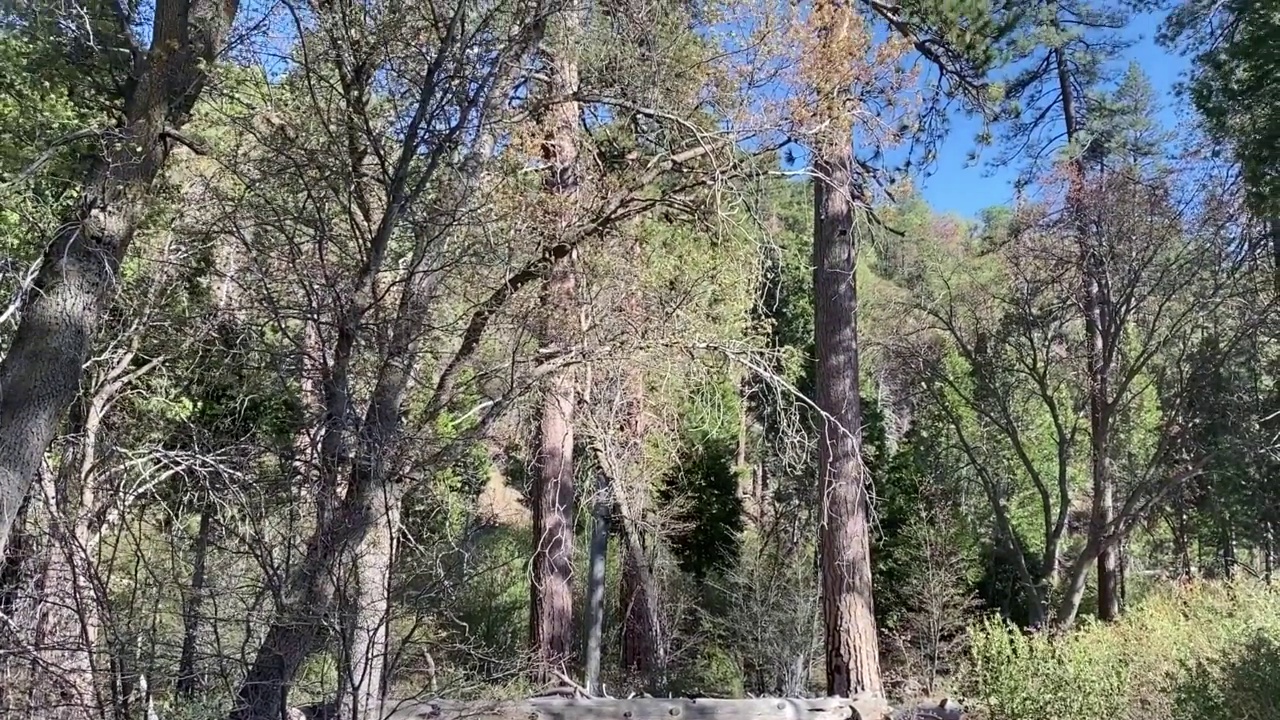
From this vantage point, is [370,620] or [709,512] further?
[709,512]

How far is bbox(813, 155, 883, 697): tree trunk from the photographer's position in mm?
6148

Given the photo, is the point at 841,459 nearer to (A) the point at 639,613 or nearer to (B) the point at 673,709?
(B) the point at 673,709

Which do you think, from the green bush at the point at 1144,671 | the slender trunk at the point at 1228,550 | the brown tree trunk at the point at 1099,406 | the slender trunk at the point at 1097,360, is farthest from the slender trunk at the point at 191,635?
the slender trunk at the point at 1228,550

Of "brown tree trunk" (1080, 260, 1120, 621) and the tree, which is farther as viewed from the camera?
"brown tree trunk" (1080, 260, 1120, 621)

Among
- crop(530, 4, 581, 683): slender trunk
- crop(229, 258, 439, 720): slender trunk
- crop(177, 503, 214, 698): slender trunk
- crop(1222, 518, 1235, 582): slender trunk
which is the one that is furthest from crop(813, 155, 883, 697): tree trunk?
crop(1222, 518, 1235, 582): slender trunk

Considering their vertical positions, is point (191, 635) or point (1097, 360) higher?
point (1097, 360)

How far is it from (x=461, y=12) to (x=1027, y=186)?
36.0ft

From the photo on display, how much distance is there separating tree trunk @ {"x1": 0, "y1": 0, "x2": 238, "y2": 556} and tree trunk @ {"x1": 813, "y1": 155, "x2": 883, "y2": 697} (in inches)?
161

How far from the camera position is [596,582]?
10.1m

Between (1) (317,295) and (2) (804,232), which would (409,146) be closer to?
(1) (317,295)

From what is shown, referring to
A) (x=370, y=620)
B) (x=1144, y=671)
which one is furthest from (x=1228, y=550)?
(x=370, y=620)

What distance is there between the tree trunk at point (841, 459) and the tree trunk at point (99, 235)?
4102mm

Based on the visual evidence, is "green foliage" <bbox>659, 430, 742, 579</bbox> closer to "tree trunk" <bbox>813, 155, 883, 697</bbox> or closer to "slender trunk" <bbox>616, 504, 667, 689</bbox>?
"slender trunk" <bbox>616, 504, 667, 689</bbox>

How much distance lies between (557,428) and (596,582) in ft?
9.32
